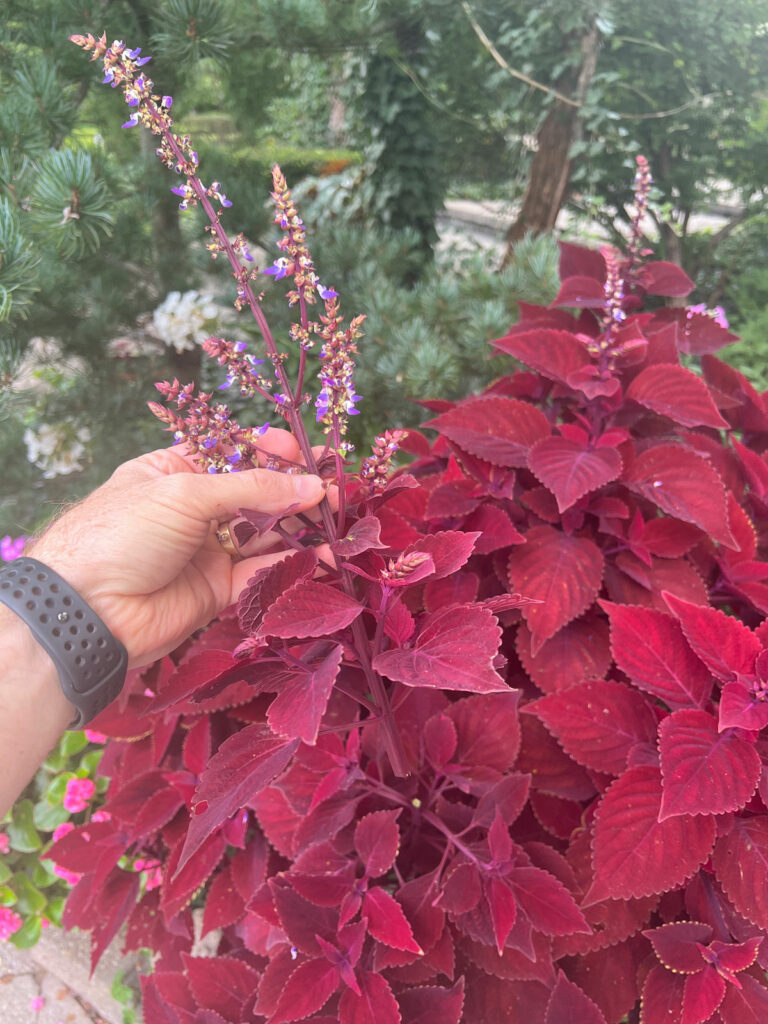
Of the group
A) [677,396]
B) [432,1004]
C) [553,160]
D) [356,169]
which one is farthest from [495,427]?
[356,169]

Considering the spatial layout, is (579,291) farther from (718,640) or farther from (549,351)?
(718,640)

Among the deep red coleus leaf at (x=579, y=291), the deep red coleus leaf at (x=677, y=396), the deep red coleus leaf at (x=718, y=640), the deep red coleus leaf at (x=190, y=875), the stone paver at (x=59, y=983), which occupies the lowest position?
the stone paver at (x=59, y=983)

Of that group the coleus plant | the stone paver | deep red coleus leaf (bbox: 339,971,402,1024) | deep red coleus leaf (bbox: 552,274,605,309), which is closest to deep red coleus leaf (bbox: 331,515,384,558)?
the coleus plant

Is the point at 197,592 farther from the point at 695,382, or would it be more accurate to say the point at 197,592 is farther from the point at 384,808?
the point at 695,382

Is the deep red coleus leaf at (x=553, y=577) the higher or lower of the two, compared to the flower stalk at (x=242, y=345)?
lower

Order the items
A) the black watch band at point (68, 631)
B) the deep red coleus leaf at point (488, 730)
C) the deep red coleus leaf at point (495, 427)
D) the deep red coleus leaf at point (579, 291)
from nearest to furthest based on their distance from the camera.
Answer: the black watch band at point (68, 631), the deep red coleus leaf at point (488, 730), the deep red coleus leaf at point (495, 427), the deep red coleus leaf at point (579, 291)

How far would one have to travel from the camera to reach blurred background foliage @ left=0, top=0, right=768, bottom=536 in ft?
4.06

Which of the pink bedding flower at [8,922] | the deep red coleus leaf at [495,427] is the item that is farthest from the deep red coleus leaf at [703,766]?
the pink bedding flower at [8,922]

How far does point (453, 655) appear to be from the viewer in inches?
19.2

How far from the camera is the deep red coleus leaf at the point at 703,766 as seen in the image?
606mm

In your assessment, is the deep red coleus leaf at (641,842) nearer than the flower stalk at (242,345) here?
No

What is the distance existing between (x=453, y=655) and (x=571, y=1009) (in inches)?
17.9

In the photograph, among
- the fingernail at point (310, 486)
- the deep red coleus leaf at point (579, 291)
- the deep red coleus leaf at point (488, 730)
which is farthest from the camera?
the deep red coleus leaf at point (579, 291)

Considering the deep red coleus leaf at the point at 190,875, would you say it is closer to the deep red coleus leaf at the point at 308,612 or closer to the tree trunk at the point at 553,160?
the deep red coleus leaf at the point at 308,612
